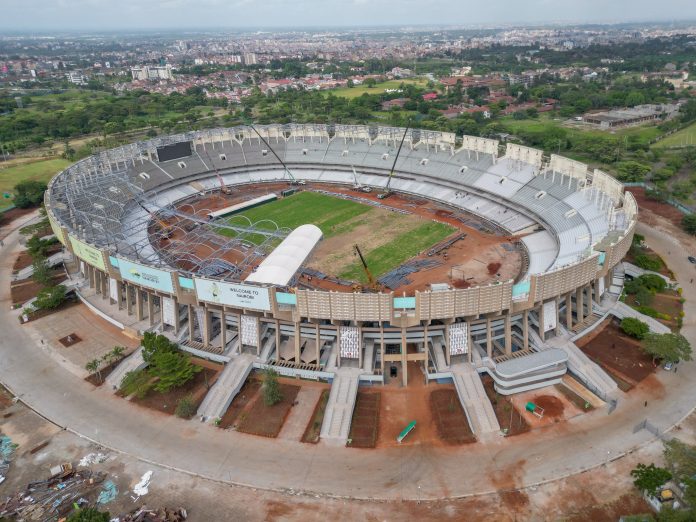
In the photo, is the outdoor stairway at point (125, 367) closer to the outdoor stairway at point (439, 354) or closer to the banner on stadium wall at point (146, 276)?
the banner on stadium wall at point (146, 276)

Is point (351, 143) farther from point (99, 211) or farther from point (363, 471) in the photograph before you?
point (363, 471)

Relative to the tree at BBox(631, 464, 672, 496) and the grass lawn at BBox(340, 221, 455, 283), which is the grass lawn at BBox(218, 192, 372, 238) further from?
the tree at BBox(631, 464, 672, 496)

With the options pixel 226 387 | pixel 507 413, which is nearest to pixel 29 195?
pixel 226 387

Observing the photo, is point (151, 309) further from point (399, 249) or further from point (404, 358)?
point (399, 249)

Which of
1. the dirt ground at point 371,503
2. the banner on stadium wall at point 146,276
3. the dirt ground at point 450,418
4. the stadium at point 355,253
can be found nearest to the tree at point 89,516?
the dirt ground at point 371,503

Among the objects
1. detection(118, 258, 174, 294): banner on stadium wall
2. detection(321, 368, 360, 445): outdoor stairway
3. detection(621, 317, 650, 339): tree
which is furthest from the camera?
detection(621, 317, 650, 339): tree

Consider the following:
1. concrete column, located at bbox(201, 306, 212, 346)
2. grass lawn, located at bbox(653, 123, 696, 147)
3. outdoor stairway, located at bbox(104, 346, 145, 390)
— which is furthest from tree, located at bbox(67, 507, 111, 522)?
grass lawn, located at bbox(653, 123, 696, 147)
